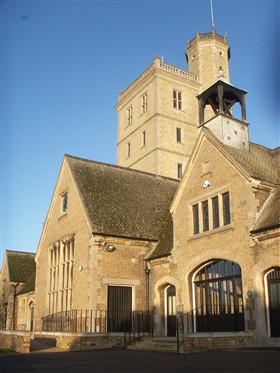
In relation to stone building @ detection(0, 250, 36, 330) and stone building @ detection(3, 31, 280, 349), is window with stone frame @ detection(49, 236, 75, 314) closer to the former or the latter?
stone building @ detection(3, 31, 280, 349)

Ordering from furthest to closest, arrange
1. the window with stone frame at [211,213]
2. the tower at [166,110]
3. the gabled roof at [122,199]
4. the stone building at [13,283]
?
the tower at [166,110] < the stone building at [13,283] < the gabled roof at [122,199] < the window with stone frame at [211,213]

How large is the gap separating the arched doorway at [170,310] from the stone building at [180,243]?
5 centimetres

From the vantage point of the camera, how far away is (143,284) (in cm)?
2392

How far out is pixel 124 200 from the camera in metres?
26.8

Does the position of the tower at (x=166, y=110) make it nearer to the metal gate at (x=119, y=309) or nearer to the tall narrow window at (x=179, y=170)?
the tall narrow window at (x=179, y=170)

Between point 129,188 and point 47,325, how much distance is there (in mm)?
9816

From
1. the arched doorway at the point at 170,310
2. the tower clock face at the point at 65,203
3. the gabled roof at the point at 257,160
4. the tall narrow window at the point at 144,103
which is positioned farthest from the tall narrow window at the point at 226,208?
the tall narrow window at the point at 144,103

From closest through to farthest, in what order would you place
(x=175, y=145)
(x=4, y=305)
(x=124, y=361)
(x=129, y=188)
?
1. (x=124, y=361)
2. (x=129, y=188)
3. (x=4, y=305)
4. (x=175, y=145)

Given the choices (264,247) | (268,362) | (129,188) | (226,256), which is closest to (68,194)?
(129,188)

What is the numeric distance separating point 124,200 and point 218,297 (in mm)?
9437

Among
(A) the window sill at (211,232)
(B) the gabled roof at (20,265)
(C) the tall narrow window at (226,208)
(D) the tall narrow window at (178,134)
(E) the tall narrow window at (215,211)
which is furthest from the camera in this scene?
(D) the tall narrow window at (178,134)

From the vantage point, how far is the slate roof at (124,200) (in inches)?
956

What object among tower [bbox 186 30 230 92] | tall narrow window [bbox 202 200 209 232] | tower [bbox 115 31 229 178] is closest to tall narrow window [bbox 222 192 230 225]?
tall narrow window [bbox 202 200 209 232]

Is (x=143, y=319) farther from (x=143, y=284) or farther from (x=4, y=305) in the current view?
(x=4, y=305)
